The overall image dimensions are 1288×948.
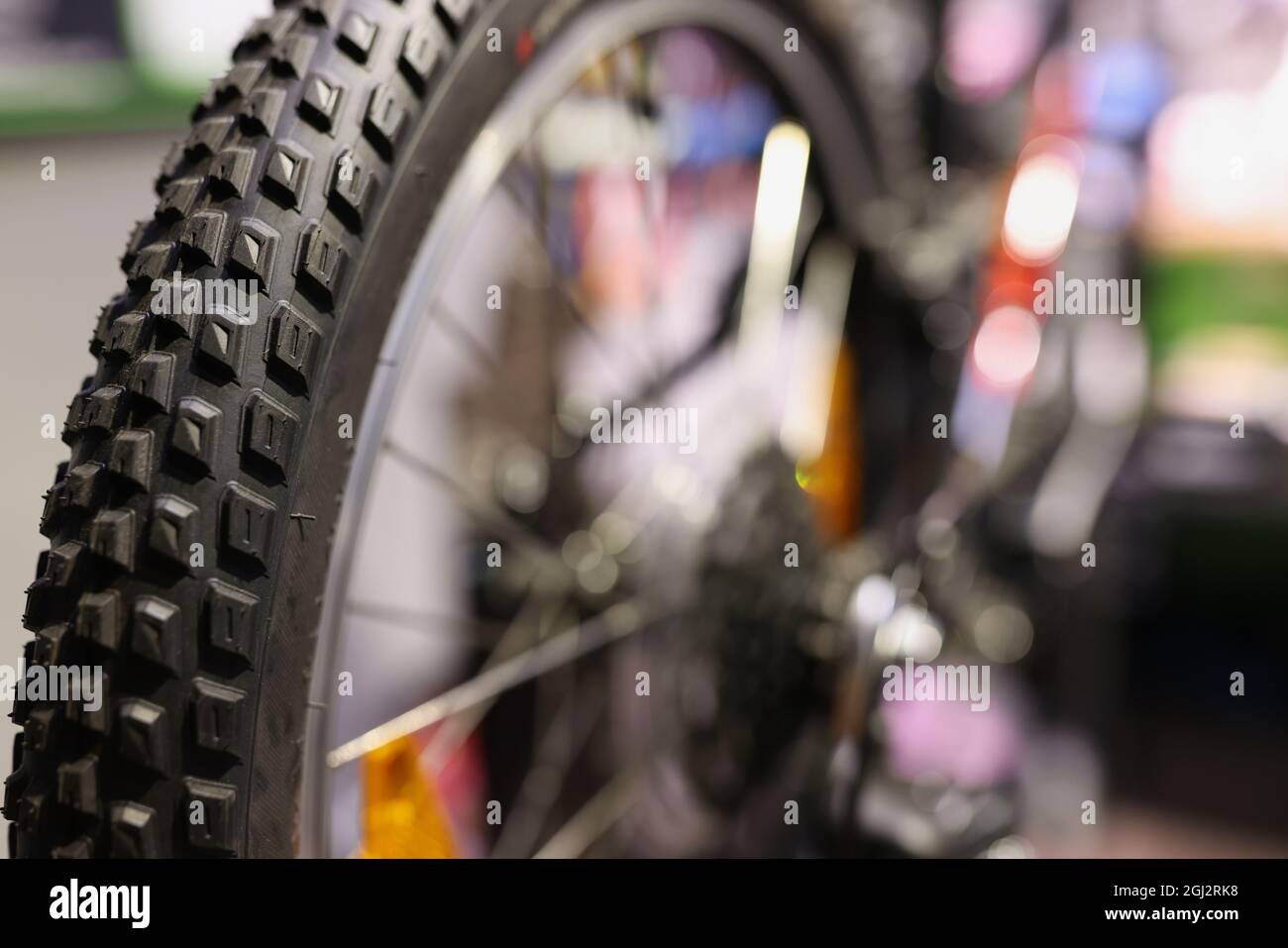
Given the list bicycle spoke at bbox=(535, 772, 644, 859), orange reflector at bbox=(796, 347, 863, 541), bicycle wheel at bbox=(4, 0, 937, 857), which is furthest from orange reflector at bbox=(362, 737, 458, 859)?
orange reflector at bbox=(796, 347, 863, 541)

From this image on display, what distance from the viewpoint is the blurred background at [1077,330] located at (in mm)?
697

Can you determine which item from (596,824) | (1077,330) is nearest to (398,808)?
(596,824)

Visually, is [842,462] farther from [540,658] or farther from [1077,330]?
[540,658]

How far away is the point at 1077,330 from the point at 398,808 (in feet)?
3.05

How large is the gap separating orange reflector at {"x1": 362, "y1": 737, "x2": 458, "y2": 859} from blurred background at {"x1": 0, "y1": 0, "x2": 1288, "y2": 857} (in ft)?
0.94

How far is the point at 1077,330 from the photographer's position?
42.8 inches

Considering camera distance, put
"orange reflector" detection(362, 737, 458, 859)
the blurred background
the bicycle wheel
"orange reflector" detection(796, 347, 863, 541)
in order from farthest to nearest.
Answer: "orange reflector" detection(796, 347, 863, 541)
the blurred background
"orange reflector" detection(362, 737, 458, 859)
the bicycle wheel

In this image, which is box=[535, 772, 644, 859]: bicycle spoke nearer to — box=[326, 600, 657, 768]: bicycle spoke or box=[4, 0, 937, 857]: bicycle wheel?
box=[4, 0, 937, 857]: bicycle wheel

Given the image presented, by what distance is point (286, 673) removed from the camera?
34 centimetres

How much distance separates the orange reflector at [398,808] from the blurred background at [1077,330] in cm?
29

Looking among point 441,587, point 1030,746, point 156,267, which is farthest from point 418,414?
point 1030,746

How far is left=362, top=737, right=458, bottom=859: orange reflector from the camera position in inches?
18.3

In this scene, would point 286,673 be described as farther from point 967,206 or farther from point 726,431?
point 967,206

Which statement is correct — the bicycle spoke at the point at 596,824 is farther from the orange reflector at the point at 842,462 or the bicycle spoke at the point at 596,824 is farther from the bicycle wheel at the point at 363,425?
the orange reflector at the point at 842,462
